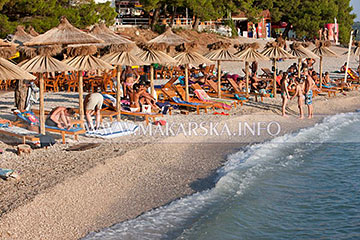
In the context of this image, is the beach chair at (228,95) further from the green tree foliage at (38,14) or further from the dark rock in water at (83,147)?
the green tree foliage at (38,14)

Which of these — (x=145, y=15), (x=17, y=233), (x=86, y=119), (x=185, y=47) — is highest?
(x=145, y=15)

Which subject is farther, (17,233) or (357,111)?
(357,111)

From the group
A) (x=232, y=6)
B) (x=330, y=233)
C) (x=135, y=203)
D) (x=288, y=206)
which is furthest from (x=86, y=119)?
(x=232, y=6)

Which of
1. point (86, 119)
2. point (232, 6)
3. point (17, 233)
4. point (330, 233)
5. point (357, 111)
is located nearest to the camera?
point (17, 233)

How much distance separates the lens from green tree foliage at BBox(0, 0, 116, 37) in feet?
68.4

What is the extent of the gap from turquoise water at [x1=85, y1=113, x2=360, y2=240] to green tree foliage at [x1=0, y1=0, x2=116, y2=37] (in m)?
13.5

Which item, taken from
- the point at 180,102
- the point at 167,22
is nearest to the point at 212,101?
the point at 180,102

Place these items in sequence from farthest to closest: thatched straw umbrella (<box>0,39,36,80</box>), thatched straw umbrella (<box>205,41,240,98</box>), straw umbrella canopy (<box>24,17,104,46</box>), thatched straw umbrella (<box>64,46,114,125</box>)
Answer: thatched straw umbrella (<box>205,41,240,98</box>) < straw umbrella canopy (<box>24,17,104,46</box>) < thatched straw umbrella (<box>64,46,114,125</box>) < thatched straw umbrella (<box>0,39,36,80</box>)

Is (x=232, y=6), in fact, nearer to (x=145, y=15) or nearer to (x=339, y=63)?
(x=145, y=15)

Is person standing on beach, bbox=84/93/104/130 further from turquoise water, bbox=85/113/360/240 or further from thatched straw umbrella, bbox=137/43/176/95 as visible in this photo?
turquoise water, bbox=85/113/360/240

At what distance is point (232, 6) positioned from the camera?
138ft

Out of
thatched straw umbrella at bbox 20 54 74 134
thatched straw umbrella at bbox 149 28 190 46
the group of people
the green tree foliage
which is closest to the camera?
thatched straw umbrella at bbox 20 54 74 134

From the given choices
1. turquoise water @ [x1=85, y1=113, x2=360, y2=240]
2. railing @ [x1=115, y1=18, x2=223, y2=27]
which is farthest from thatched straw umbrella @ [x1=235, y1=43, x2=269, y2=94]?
railing @ [x1=115, y1=18, x2=223, y2=27]

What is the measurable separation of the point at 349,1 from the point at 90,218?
58.5 metres
